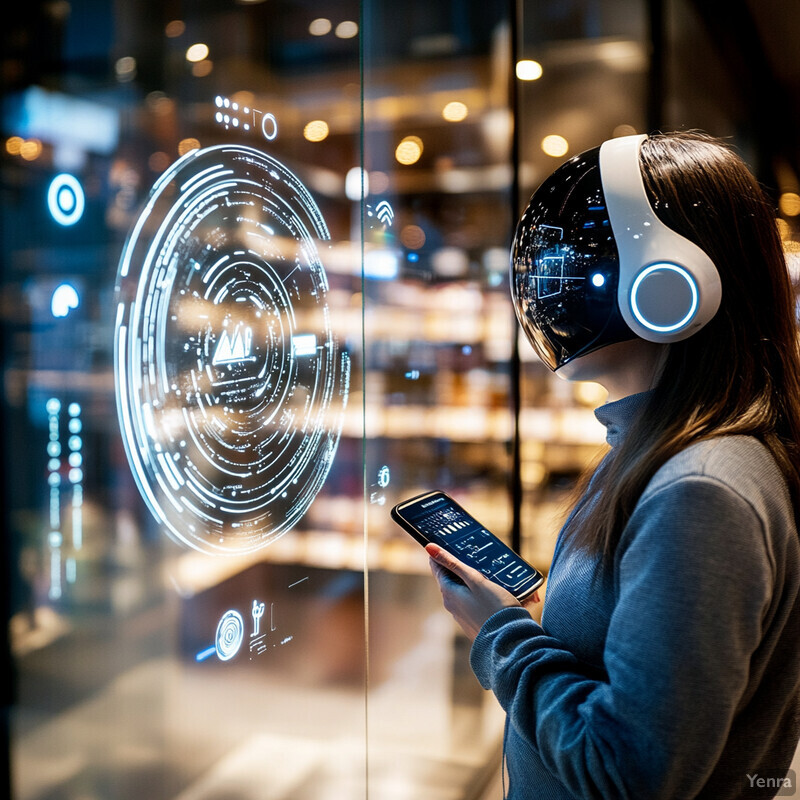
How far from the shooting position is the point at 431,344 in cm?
216

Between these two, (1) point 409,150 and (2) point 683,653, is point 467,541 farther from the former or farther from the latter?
(1) point 409,150

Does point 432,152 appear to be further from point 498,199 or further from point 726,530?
point 726,530

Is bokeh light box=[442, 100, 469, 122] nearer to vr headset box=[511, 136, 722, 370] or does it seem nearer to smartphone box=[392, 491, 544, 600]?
vr headset box=[511, 136, 722, 370]

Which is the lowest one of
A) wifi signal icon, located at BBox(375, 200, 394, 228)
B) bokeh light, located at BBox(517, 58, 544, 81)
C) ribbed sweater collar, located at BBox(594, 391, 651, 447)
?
ribbed sweater collar, located at BBox(594, 391, 651, 447)

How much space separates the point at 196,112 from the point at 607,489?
2.17 ft

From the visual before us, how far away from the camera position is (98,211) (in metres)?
0.78

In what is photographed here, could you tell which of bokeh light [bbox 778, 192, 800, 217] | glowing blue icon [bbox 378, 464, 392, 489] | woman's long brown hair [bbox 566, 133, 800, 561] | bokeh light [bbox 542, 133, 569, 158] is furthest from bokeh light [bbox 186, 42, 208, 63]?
bokeh light [bbox 778, 192, 800, 217]

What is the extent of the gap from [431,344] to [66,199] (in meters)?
1.48

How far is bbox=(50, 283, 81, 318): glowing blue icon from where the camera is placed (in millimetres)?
736

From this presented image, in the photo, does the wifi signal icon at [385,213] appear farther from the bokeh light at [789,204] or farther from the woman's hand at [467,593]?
the bokeh light at [789,204]

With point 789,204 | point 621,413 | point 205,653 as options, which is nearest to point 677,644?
point 621,413

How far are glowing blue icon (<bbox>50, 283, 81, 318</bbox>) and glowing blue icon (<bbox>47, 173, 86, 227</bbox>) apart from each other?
6cm

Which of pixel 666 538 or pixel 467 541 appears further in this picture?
pixel 467 541

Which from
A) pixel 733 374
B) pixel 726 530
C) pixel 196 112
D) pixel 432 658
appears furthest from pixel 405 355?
pixel 726 530
